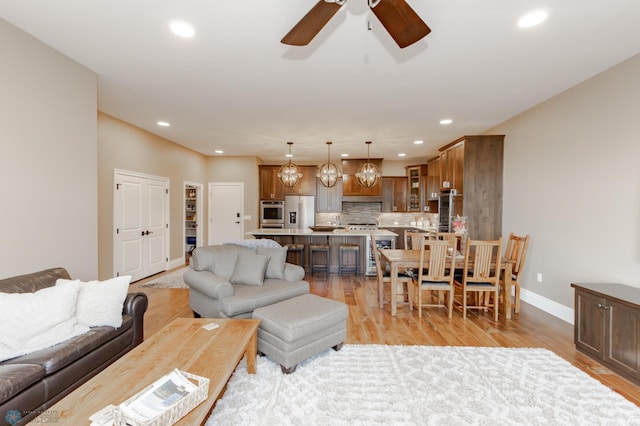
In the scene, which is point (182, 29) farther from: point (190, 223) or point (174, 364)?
point (190, 223)

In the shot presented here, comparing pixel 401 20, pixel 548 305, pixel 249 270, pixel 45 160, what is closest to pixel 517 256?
pixel 548 305

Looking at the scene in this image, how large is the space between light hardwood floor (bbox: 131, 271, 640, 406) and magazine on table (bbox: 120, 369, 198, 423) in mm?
1825

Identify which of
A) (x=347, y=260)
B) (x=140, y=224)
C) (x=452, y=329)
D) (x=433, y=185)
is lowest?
(x=452, y=329)

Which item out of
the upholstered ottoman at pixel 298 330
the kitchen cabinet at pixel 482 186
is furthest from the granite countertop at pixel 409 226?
the upholstered ottoman at pixel 298 330

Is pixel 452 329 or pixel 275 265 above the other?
pixel 275 265

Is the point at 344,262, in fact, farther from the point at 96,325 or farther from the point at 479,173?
the point at 96,325

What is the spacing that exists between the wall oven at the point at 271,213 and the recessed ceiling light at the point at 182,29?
5.72 metres

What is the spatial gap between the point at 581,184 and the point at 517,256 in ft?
3.94

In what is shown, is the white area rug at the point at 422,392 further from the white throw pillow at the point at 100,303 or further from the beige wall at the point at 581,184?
the beige wall at the point at 581,184

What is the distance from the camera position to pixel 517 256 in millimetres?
4078

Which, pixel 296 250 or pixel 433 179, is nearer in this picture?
pixel 296 250

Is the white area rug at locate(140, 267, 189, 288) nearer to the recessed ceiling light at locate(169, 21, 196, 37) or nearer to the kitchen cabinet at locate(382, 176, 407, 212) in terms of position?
the recessed ceiling light at locate(169, 21, 196, 37)

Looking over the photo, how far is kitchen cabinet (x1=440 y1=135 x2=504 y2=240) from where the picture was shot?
4.93 m

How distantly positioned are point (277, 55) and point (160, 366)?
2686 millimetres
